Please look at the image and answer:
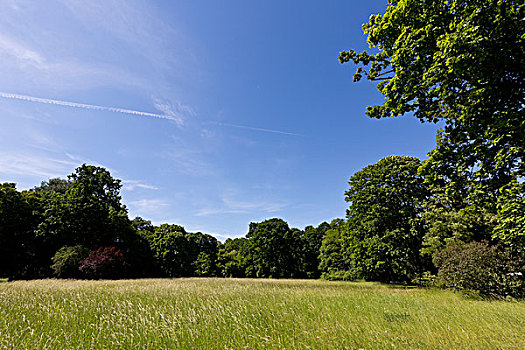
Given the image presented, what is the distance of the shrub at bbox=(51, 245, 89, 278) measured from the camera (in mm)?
24562

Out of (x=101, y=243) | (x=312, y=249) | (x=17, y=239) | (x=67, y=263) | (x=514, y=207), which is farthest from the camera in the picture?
(x=312, y=249)

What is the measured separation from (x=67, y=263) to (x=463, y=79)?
33.8 m

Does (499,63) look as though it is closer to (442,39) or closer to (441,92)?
(441,92)

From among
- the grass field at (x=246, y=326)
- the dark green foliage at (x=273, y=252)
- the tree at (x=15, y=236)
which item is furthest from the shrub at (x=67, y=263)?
the dark green foliage at (x=273, y=252)

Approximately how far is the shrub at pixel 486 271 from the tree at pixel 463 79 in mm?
7521

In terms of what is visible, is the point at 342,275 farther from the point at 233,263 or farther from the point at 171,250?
the point at 171,250

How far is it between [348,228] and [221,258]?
104ft

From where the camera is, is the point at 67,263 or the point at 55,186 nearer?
the point at 67,263

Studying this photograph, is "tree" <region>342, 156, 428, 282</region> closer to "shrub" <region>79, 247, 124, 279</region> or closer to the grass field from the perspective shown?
the grass field

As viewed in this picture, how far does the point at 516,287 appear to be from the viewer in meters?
12.2

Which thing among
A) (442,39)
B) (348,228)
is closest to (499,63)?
(442,39)

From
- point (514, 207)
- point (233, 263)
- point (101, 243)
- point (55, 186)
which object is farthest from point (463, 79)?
point (55, 186)

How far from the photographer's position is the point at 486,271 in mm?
12773

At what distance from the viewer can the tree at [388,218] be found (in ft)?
69.5
